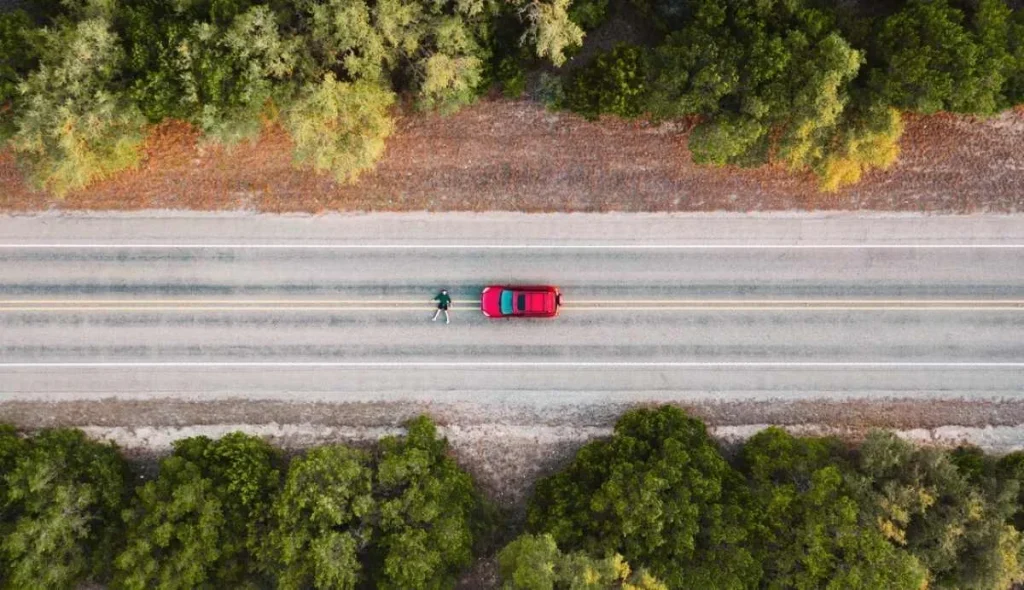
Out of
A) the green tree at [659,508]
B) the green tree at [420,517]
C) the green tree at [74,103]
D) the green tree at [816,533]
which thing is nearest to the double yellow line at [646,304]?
the green tree at [659,508]

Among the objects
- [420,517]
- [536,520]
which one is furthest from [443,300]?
[536,520]

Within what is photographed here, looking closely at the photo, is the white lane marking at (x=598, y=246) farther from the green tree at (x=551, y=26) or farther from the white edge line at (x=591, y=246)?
the green tree at (x=551, y=26)

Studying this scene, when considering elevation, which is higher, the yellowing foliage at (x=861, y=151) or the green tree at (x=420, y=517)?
the yellowing foliage at (x=861, y=151)

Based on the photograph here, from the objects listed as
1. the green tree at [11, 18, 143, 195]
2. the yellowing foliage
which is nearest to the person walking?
the green tree at [11, 18, 143, 195]

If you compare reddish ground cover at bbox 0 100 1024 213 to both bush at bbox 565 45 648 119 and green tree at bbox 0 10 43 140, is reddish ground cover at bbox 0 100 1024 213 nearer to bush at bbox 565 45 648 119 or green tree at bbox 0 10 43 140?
bush at bbox 565 45 648 119

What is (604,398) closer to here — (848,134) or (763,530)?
(763,530)
